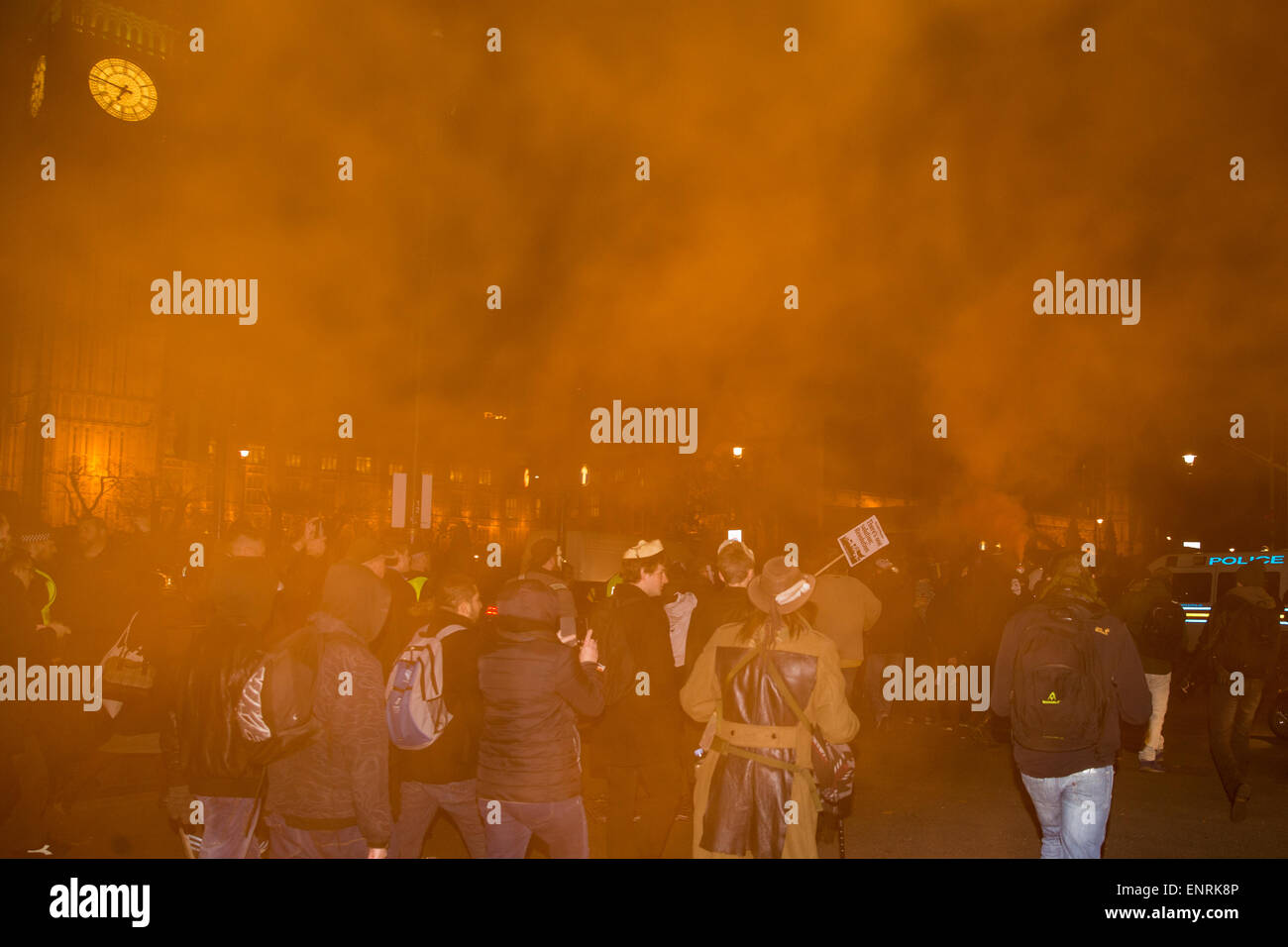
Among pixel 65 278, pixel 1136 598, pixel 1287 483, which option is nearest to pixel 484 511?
pixel 65 278

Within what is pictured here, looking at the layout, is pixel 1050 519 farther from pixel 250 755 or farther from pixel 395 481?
pixel 250 755

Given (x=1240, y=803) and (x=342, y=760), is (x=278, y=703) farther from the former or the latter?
(x=1240, y=803)

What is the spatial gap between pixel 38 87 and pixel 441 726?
79207 millimetres

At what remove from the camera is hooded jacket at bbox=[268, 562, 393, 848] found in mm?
3309

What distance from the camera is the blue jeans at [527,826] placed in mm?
3559

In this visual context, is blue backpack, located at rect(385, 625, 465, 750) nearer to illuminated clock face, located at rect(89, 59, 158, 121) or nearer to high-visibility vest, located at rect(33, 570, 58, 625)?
high-visibility vest, located at rect(33, 570, 58, 625)

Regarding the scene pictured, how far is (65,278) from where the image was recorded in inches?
2367

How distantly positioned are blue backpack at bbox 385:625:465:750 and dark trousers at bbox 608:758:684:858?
1.07 meters

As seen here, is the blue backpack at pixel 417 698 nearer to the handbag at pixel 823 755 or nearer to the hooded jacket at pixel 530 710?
the hooded jacket at pixel 530 710

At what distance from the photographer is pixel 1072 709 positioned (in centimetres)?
366

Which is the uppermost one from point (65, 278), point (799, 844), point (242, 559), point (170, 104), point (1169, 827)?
point (170, 104)

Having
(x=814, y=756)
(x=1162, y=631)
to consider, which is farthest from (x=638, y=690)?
(x=1162, y=631)

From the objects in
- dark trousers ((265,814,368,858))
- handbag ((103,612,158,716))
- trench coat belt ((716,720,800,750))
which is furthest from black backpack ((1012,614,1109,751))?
handbag ((103,612,158,716))

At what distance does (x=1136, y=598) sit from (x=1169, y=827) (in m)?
2.30
